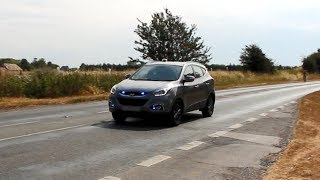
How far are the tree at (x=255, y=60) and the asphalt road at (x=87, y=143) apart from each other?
56729 mm

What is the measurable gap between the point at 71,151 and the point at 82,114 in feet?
24.8

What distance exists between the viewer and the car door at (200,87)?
50.2 ft

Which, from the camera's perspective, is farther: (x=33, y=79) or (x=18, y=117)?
(x=33, y=79)

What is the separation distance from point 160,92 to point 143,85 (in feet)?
1.68

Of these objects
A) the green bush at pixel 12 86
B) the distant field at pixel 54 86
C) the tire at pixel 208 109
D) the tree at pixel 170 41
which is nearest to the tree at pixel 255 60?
the tree at pixel 170 41

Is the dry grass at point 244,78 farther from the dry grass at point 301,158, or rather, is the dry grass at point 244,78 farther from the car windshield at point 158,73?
the dry grass at point 301,158

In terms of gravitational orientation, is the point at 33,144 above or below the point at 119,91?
below

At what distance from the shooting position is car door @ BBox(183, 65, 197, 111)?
14296mm

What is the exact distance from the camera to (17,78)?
26406 mm

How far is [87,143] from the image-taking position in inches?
402

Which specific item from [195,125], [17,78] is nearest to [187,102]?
[195,125]

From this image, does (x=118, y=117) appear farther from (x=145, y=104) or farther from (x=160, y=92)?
(x=160, y=92)

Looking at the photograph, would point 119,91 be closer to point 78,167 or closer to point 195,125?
point 195,125

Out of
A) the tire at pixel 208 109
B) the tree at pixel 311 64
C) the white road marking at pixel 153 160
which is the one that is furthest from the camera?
the tree at pixel 311 64
